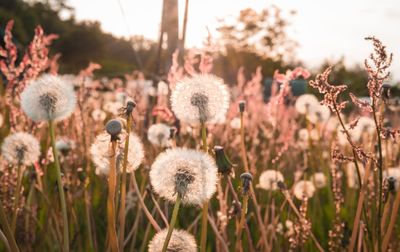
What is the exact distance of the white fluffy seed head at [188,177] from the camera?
1094 mm

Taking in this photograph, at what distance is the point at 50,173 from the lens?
348 cm

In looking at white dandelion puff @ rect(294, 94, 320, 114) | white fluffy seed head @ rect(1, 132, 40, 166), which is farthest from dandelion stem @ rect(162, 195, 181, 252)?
white dandelion puff @ rect(294, 94, 320, 114)

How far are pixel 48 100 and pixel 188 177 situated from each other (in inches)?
17.6

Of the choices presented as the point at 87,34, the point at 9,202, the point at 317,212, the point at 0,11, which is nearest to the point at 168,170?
the point at 9,202

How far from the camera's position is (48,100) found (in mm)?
1296

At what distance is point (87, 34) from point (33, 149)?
132 ft

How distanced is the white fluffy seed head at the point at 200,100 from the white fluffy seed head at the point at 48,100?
0.27 metres

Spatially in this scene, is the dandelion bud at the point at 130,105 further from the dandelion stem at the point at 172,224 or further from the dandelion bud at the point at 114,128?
the dandelion stem at the point at 172,224

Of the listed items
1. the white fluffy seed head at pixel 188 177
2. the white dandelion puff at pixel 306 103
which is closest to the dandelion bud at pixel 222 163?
the white fluffy seed head at pixel 188 177

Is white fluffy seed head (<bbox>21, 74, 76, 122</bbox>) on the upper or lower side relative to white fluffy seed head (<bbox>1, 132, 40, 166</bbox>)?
upper

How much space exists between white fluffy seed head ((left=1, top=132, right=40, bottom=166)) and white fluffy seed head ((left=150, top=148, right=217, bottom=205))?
65 centimetres

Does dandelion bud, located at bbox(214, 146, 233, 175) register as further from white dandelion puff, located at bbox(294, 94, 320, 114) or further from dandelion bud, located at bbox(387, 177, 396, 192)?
white dandelion puff, located at bbox(294, 94, 320, 114)

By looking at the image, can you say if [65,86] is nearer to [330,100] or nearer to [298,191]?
[330,100]

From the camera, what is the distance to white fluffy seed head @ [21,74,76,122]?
4.16 feet
